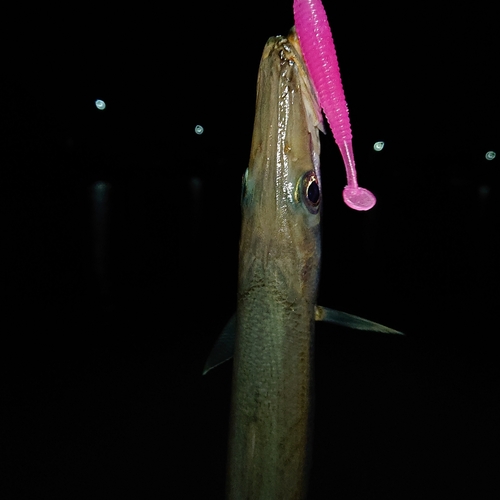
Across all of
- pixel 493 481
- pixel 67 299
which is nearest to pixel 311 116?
pixel 493 481

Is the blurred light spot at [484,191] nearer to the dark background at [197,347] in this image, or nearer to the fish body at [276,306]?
the dark background at [197,347]

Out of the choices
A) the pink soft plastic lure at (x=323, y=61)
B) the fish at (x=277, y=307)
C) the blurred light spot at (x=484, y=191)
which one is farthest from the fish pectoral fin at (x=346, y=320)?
the blurred light spot at (x=484, y=191)

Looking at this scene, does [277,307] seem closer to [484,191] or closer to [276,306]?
[276,306]

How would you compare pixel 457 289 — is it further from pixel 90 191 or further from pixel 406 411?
pixel 90 191

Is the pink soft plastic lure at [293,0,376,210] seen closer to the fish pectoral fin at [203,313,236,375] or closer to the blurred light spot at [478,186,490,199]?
the fish pectoral fin at [203,313,236,375]

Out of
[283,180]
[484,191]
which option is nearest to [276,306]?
[283,180]

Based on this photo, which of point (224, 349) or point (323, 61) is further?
point (224, 349)

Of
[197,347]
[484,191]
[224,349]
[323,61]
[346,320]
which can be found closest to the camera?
[323,61]
